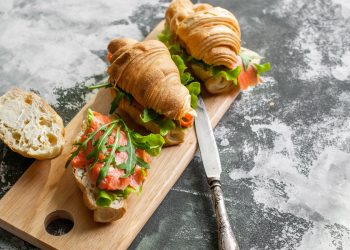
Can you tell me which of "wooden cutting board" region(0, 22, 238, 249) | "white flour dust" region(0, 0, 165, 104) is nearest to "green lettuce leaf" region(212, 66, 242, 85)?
"wooden cutting board" region(0, 22, 238, 249)

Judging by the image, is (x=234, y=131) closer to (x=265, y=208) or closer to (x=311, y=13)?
(x=265, y=208)

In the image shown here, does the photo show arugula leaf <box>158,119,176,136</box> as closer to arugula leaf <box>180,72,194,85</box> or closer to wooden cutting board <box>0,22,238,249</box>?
wooden cutting board <box>0,22,238,249</box>

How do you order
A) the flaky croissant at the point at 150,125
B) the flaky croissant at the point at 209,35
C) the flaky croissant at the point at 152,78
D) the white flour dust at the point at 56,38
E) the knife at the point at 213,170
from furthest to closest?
1. the white flour dust at the point at 56,38
2. the flaky croissant at the point at 209,35
3. the flaky croissant at the point at 150,125
4. the flaky croissant at the point at 152,78
5. the knife at the point at 213,170

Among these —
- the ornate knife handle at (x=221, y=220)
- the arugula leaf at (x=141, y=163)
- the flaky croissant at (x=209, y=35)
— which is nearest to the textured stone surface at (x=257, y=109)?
the ornate knife handle at (x=221, y=220)

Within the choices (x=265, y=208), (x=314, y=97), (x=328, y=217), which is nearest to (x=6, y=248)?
(x=265, y=208)

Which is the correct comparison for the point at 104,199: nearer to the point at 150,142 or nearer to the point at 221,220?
the point at 150,142

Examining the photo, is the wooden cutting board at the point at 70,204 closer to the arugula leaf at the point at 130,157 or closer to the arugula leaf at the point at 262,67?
the arugula leaf at the point at 130,157
